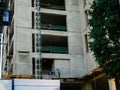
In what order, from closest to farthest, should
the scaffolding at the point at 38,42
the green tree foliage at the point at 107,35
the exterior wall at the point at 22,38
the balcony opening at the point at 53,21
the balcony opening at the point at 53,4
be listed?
1. the green tree foliage at the point at 107,35
2. the scaffolding at the point at 38,42
3. the exterior wall at the point at 22,38
4. the balcony opening at the point at 53,21
5. the balcony opening at the point at 53,4

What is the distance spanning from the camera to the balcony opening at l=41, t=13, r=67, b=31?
3438 cm

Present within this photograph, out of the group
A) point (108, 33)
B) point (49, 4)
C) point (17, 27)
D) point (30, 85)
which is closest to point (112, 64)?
point (108, 33)

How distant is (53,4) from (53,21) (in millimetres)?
2507

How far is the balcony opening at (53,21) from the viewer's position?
3438 centimetres

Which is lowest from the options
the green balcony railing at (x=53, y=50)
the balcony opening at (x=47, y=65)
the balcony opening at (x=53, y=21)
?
the balcony opening at (x=47, y=65)

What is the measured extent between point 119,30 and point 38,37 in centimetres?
1637

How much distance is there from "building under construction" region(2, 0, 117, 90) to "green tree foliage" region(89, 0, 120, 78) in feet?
36.8

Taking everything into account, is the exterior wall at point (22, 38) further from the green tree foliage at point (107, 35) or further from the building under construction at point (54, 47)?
the green tree foliage at point (107, 35)

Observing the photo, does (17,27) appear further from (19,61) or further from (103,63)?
(103,63)

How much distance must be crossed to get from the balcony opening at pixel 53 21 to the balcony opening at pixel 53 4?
1.24 meters

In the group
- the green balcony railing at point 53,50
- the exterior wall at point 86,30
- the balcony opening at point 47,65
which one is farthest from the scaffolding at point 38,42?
the exterior wall at point 86,30

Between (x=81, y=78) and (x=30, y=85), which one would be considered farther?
(x=81, y=78)

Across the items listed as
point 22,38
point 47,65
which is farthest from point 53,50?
point 22,38

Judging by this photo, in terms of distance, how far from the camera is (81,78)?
1210 inches
